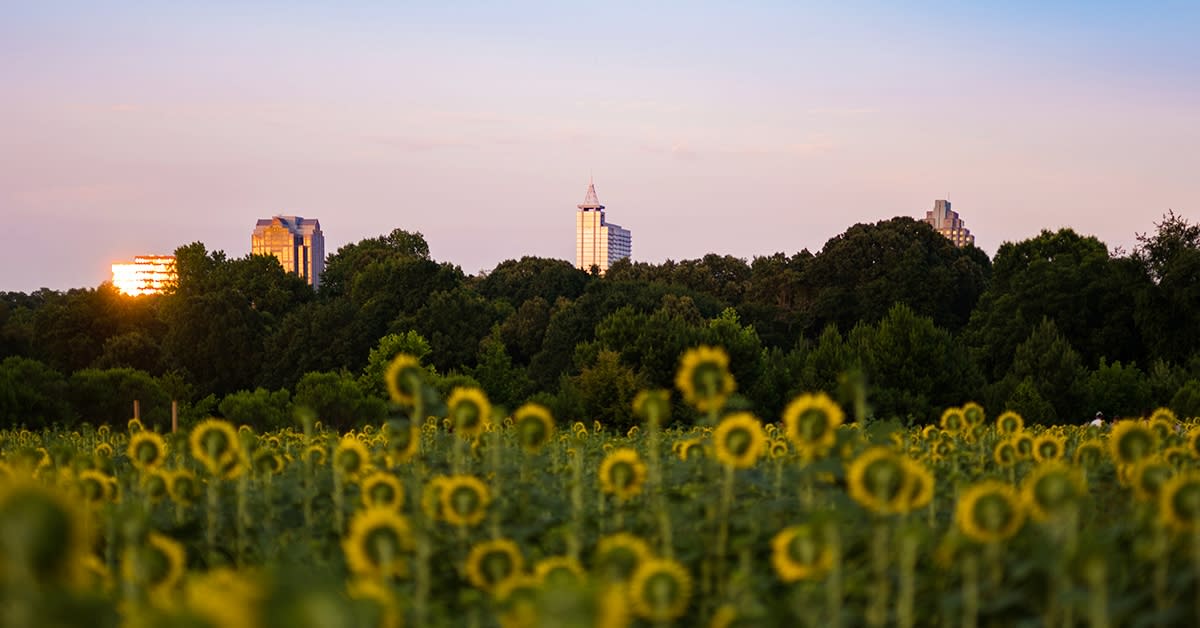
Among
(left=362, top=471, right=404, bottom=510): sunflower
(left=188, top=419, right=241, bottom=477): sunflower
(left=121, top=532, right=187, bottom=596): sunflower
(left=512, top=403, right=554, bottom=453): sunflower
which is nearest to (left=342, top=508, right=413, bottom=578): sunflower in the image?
(left=121, top=532, right=187, bottom=596): sunflower

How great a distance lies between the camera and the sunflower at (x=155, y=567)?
10.2ft

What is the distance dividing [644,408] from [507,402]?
38.2m

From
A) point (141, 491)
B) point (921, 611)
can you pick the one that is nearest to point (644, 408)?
point (921, 611)

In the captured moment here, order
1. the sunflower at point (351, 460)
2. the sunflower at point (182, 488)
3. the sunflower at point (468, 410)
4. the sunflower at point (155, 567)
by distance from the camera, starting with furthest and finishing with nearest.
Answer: the sunflower at point (351, 460), the sunflower at point (182, 488), the sunflower at point (468, 410), the sunflower at point (155, 567)

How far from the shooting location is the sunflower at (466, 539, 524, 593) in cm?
357

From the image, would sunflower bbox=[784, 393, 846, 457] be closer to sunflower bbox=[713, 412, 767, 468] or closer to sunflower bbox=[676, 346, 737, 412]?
sunflower bbox=[713, 412, 767, 468]

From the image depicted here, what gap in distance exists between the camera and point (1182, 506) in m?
3.30

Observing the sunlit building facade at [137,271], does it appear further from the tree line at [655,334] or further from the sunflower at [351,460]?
the sunflower at [351,460]

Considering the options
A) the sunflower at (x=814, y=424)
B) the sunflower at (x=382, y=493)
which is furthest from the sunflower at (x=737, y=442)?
the sunflower at (x=382, y=493)

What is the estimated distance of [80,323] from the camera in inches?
2333

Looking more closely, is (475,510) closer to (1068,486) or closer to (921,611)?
(921,611)

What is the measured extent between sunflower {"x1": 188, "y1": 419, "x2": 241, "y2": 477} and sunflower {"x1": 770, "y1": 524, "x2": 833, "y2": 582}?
8.86 ft

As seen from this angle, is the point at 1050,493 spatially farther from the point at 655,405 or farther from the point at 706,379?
the point at 655,405

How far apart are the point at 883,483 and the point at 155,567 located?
7.27ft
